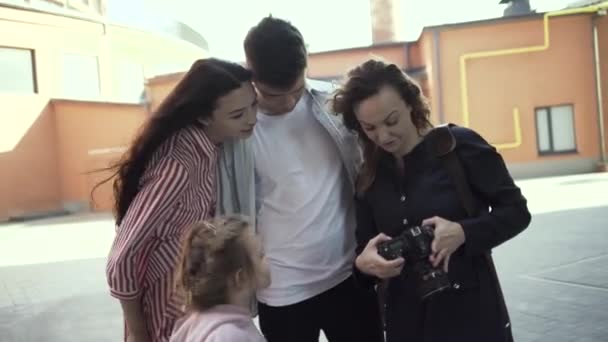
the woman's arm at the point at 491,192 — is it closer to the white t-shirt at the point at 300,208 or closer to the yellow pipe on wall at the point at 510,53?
the white t-shirt at the point at 300,208

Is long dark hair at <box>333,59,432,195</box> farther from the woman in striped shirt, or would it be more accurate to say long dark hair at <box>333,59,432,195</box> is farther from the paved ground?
the paved ground

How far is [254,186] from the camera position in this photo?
95.1 inches

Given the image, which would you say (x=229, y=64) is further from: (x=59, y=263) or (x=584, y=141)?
→ (x=584, y=141)

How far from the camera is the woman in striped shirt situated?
75.0 inches

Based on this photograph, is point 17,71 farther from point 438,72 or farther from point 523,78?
point 523,78

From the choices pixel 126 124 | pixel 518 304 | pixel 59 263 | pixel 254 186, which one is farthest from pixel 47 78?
pixel 254 186

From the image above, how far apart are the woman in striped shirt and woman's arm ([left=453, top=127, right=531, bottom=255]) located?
27.7 inches

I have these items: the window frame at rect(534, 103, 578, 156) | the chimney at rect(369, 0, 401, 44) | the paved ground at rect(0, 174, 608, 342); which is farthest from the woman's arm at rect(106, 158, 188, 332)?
the chimney at rect(369, 0, 401, 44)

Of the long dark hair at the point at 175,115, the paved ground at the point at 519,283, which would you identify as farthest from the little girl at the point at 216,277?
the paved ground at the point at 519,283

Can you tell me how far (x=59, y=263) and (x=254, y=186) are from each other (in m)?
9.25

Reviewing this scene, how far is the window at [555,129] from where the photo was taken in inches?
845

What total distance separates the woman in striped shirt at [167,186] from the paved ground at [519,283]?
143 inches

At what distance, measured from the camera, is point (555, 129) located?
850 inches

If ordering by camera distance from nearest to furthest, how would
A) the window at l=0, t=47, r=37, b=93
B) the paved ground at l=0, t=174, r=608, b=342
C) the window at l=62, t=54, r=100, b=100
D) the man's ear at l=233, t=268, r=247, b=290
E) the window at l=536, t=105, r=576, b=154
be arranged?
the man's ear at l=233, t=268, r=247, b=290, the paved ground at l=0, t=174, r=608, b=342, the window at l=536, t=105, r=576, b=154, the window at l=0, t=47, r=37, b=93, the window at l=62, t=54, r=100, b=100
